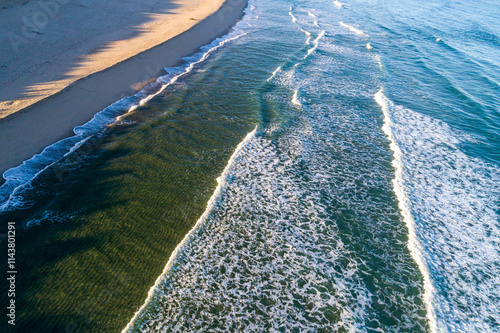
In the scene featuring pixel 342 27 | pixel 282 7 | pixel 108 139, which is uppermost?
pixel 282 7

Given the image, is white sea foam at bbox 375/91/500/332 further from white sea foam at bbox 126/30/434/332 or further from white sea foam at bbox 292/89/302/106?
white sea foam at bbox 292/89/302/106

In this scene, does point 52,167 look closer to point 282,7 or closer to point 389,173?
point 389,173

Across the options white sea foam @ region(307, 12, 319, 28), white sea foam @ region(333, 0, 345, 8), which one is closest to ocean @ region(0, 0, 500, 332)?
white sea foam @ region(307, 12, 319, 28)

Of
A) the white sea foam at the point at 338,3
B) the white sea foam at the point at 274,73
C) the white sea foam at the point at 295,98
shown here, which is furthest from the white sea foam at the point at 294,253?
the white sea foam at the point at 338,3

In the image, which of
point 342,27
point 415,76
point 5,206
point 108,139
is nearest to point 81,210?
point 5,206

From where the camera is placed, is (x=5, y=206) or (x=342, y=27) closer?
(x=5, y=206)

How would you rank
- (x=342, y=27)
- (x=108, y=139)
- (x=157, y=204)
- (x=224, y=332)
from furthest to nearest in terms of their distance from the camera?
(x=342, y=27) → (x=108, y=139) → (x=157, y=204) → (x=224, y=332)

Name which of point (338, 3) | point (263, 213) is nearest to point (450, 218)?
point (263, 213)

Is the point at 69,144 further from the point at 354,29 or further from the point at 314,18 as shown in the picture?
the point at 314,18
